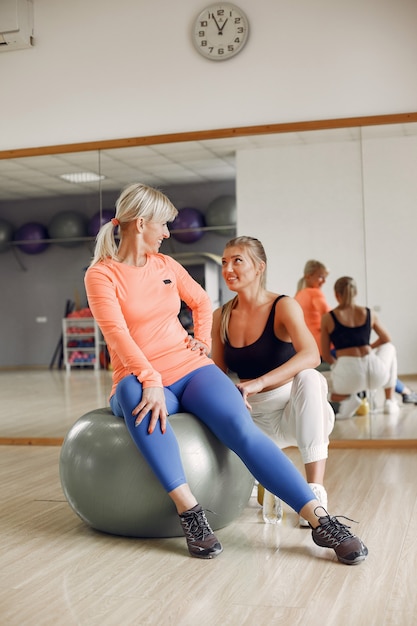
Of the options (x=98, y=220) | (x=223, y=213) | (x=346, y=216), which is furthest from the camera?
(x=98, y=220)

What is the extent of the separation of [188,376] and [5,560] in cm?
83

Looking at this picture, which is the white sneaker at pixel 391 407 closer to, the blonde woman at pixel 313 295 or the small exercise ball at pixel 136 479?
the blonde woman at pixel 313 295

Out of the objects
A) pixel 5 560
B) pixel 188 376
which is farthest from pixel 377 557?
pixel 5 560

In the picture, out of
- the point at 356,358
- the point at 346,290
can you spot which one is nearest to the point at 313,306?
the point at 346,290

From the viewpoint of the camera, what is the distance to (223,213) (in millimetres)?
4441

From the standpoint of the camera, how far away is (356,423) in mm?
4277

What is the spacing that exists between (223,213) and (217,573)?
260 cm

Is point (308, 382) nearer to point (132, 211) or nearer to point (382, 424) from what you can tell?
point (132, 211)

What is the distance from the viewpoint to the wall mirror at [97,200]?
4316 millimetres

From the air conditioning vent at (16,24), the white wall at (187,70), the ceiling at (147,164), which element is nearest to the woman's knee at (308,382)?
the ceiling at (147,164)

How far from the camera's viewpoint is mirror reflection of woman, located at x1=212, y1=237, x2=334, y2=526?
2652mm

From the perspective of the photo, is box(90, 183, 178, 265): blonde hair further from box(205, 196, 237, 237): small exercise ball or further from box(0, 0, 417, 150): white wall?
box(0, 0, 417, 150): white wall

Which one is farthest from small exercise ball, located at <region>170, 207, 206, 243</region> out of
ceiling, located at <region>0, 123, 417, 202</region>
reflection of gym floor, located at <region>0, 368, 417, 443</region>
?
reflection of gym floor, located at <region>0, 368, 417, 443</region>

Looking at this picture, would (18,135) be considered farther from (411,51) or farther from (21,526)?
(21,526)
